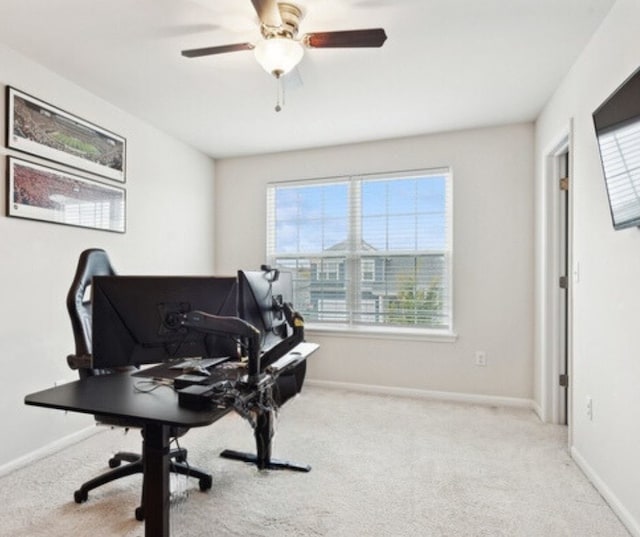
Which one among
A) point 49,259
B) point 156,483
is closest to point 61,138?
point 49,259

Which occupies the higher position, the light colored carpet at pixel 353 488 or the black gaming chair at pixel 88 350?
the black gaming chair at pixel 88 350

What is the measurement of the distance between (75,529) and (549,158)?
3.81 metres

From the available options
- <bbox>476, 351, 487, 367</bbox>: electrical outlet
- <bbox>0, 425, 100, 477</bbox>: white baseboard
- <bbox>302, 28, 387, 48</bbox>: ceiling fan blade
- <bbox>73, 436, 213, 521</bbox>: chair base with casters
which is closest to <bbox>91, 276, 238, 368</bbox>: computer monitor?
<bbox>73, 436, 213, 521</bbox>: chair base with casters

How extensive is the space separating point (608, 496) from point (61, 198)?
3.69m

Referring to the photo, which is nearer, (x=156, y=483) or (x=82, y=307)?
(x=156, y=483)

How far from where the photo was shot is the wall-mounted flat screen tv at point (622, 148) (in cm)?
158

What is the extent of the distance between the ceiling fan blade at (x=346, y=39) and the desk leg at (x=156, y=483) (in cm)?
177

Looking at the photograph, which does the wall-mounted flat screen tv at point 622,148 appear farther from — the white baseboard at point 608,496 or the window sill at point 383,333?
the window sill at point 383,333

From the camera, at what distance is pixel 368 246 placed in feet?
12.9

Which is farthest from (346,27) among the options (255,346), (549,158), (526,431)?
(526,431)

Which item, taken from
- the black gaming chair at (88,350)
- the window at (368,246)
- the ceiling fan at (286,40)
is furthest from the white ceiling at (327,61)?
the black gaming chair at (88,350)

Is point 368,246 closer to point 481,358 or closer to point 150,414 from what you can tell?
point 481,358

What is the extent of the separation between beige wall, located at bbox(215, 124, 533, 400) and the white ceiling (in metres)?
0.25

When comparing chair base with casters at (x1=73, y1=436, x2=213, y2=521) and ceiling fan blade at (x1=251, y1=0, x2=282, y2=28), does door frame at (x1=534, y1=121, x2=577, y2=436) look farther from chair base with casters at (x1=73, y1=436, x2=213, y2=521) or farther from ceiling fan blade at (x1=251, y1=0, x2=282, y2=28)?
chair base with casters at (x1=73, y1=436, x2=213, y2=521)
